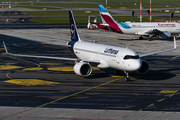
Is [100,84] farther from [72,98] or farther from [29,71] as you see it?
[29,71]

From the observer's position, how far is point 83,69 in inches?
1642

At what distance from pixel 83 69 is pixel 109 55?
3.76 metres

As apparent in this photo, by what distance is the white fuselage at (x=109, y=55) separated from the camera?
126 feet

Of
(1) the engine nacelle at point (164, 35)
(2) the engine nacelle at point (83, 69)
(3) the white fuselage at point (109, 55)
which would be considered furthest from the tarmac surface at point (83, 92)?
(1) the engine nacelle at point (164, 35)

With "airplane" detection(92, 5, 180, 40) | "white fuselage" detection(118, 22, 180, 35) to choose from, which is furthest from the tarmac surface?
"white fuselage" detection(118, 22, 180, 35)

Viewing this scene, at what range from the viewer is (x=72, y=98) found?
107ft

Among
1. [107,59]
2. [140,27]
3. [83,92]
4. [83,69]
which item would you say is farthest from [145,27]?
[83,92]

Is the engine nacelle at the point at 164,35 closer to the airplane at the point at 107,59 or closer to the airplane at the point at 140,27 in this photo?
the airplane at the point at 140,27

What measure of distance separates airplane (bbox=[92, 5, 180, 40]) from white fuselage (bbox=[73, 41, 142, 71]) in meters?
35.3

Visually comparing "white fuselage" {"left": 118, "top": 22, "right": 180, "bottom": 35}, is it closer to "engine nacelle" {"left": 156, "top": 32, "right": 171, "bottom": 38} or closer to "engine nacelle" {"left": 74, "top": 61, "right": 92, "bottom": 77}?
"engine nacelle" {"left": 156, "top": 32, "right": 171, "bottom": 38}

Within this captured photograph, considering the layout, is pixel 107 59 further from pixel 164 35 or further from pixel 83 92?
pixel 164 35

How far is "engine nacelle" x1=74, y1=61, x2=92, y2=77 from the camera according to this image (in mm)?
41156

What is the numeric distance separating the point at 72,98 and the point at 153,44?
49.5 meters

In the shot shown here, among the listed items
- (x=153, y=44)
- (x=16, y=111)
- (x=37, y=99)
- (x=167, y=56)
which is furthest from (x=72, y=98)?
(x=153, y=44)
